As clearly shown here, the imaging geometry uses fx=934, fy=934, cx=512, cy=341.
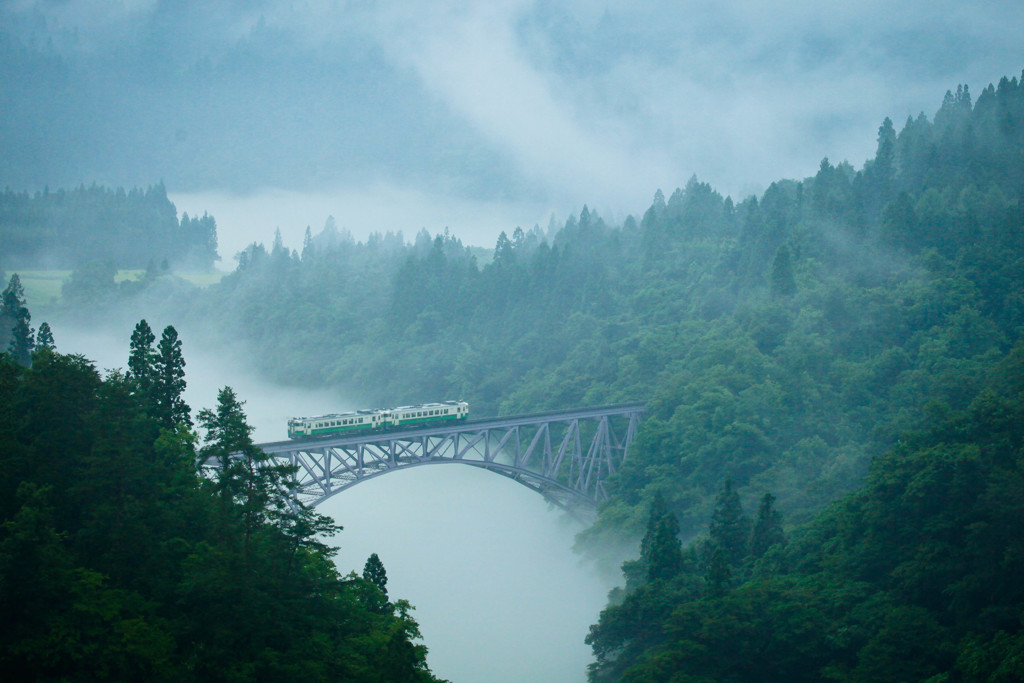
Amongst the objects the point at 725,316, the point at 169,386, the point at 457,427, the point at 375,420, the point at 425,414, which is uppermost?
the point at 725,316

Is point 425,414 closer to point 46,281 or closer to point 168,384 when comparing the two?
point 168,384

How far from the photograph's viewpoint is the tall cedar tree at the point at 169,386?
35094mm

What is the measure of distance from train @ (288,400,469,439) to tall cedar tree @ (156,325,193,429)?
39.3 ft

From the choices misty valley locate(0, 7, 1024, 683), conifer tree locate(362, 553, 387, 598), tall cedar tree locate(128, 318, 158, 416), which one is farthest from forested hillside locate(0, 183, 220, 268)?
conifer tree locate(362, 553, 387, 598)

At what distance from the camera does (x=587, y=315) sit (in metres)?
90.2

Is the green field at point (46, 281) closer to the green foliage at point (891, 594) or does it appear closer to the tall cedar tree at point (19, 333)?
the tall cedar tree at point (19, 333)

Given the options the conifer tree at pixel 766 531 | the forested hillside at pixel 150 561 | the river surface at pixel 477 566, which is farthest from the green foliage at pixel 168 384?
the conifer tree at pixel 766 531

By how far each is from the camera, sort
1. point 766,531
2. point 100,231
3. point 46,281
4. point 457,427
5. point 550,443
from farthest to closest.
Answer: point 100,231
point 46,281
point 550,443
point 457,427
point 766,531

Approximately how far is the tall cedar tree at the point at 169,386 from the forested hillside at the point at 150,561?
4414mm

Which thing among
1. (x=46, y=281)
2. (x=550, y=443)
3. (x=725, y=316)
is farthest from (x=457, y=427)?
(x=46, y=281)

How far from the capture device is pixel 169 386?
116ft

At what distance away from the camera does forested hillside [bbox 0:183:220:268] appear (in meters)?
120

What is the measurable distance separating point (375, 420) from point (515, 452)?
15560mm

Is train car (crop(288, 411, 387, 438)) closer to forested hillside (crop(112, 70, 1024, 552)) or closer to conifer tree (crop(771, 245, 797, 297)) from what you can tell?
forested hillside (crop(112, 70, 1024, 552))
